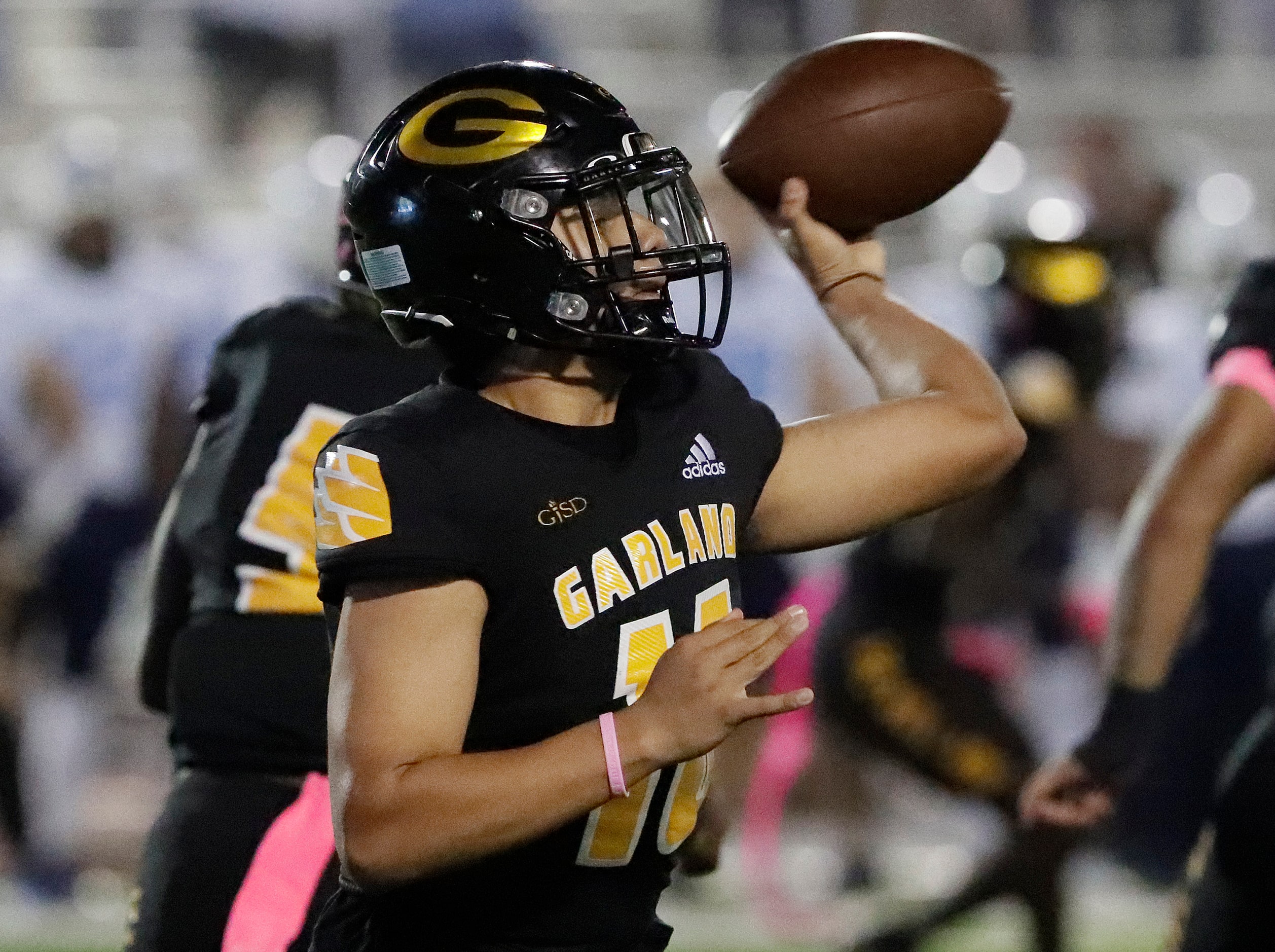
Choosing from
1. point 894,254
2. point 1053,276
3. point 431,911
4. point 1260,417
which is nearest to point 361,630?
point 431,911

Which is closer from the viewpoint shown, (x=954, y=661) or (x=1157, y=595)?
(x=1157, y=595)

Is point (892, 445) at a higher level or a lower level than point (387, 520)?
lower

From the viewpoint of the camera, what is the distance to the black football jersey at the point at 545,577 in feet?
7.14

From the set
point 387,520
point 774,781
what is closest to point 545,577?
point 387,520

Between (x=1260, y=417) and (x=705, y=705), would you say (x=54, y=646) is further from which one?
(x=705, y=705)

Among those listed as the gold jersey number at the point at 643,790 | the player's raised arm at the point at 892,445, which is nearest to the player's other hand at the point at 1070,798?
the player's raised arm at the point at 892,445

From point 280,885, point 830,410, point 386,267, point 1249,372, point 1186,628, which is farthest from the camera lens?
point 830,410

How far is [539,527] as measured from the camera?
2.22m

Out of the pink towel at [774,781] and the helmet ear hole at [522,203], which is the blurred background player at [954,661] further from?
the helmet ear hole at [522,203]

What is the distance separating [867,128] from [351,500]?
93 centimetres

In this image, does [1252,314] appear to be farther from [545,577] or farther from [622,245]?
[545,577]

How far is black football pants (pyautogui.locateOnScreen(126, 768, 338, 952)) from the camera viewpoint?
Result: 9.28 ft

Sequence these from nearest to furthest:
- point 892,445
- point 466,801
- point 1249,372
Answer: point 466,801, point 892,445, point 1249,372

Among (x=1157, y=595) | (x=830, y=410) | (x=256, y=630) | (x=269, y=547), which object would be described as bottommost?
(x=830, y=410)
